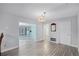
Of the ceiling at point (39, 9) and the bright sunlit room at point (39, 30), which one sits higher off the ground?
the ceiling at point (39, 9)

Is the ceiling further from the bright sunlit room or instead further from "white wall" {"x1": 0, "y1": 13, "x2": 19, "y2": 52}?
"white wall" {"x1": 0, "y1": 13, "x2": 19, "y2": 52}

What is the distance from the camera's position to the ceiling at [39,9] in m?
1.81

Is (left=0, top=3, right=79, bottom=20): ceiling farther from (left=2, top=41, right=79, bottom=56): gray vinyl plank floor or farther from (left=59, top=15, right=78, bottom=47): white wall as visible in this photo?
(left=2, top=41, right=79, bottom=56): gray vinyl plank floor

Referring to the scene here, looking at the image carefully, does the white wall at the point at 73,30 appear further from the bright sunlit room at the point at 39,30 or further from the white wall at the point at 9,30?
the white wall at the point at 9,30

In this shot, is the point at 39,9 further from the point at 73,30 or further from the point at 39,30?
the point at 73,30

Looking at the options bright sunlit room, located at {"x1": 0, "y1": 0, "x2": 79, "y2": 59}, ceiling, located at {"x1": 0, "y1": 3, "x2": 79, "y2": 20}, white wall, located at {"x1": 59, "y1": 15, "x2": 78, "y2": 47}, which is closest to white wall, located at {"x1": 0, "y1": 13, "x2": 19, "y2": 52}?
bright sunlit room, located at {"x1": 0, "y1": 0, "x2": 79, "y2": 59}

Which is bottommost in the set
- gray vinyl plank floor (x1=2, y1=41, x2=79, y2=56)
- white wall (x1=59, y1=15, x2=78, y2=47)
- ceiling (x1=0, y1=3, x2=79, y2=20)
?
gray vinyl plank floor (x1=2, y1=41, x2=79, y2=56)

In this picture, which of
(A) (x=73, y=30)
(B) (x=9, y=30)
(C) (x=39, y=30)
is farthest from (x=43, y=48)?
(B) (x=9, y=30)

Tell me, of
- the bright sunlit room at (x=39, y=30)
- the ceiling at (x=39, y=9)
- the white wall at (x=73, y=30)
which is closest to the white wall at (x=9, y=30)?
the bright sunlit room at (x=39, y=30)

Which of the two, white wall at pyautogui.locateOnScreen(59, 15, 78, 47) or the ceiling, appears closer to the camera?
the ceiling

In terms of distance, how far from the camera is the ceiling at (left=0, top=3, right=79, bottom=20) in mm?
1806

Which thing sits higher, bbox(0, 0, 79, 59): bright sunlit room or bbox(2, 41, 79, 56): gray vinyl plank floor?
bbox(0, 0, 79, 59): bright sunlit room

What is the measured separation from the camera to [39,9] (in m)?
1.96

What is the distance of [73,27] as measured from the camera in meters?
1.98
